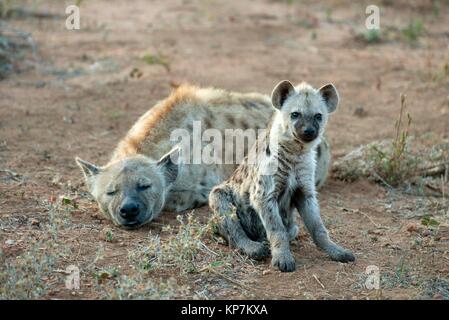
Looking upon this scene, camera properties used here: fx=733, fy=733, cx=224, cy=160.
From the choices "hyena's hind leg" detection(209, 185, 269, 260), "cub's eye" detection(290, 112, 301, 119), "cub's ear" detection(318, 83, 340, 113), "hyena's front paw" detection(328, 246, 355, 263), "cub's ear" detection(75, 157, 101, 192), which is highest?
"cub's ear" detection(318, 83, 340, 113)

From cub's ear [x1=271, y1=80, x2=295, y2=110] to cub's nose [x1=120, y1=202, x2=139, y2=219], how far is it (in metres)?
1.00

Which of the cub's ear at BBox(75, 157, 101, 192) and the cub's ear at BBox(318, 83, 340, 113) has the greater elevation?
the cub's ear at BBox(318, 83, 340, 113)

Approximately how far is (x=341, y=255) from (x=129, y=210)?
4.12 feet

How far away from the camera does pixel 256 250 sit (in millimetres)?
3896

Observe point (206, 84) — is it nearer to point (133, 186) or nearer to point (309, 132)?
point (133, 186)

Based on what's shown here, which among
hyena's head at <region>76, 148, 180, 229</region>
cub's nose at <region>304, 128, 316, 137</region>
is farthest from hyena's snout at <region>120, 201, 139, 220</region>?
cub's nose at <region>304, 128, 316, 137</region>

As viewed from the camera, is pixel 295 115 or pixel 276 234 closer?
pixel 276 234

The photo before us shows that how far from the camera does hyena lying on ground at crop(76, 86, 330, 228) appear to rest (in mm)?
4418

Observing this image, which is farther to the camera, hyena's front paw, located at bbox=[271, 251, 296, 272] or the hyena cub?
the hyena cub

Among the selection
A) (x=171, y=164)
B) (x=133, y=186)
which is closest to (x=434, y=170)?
(x=171, y=164)

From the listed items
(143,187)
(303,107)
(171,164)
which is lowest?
(143,187)

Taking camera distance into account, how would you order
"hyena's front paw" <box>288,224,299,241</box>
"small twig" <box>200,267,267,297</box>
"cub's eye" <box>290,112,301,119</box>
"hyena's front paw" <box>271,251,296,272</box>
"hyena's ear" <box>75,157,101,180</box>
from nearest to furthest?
1. "small twig" <box>200,267,267,297</box>
2. "hyena's front paw" <box>271,251,296,272</box>
3. "cub's eye" <box>290,112,301,119</box>
4. "hyena's front paw" <box>288,224,299,241</box>
5. "hyena's ear" <box>75,157,101,180</box>

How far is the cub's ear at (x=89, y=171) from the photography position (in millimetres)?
4570

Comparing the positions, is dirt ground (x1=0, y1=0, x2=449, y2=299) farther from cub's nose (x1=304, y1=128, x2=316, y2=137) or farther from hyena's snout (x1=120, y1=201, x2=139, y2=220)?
cub's nose (x1=304, y1=128, x2=316, y2=137)
